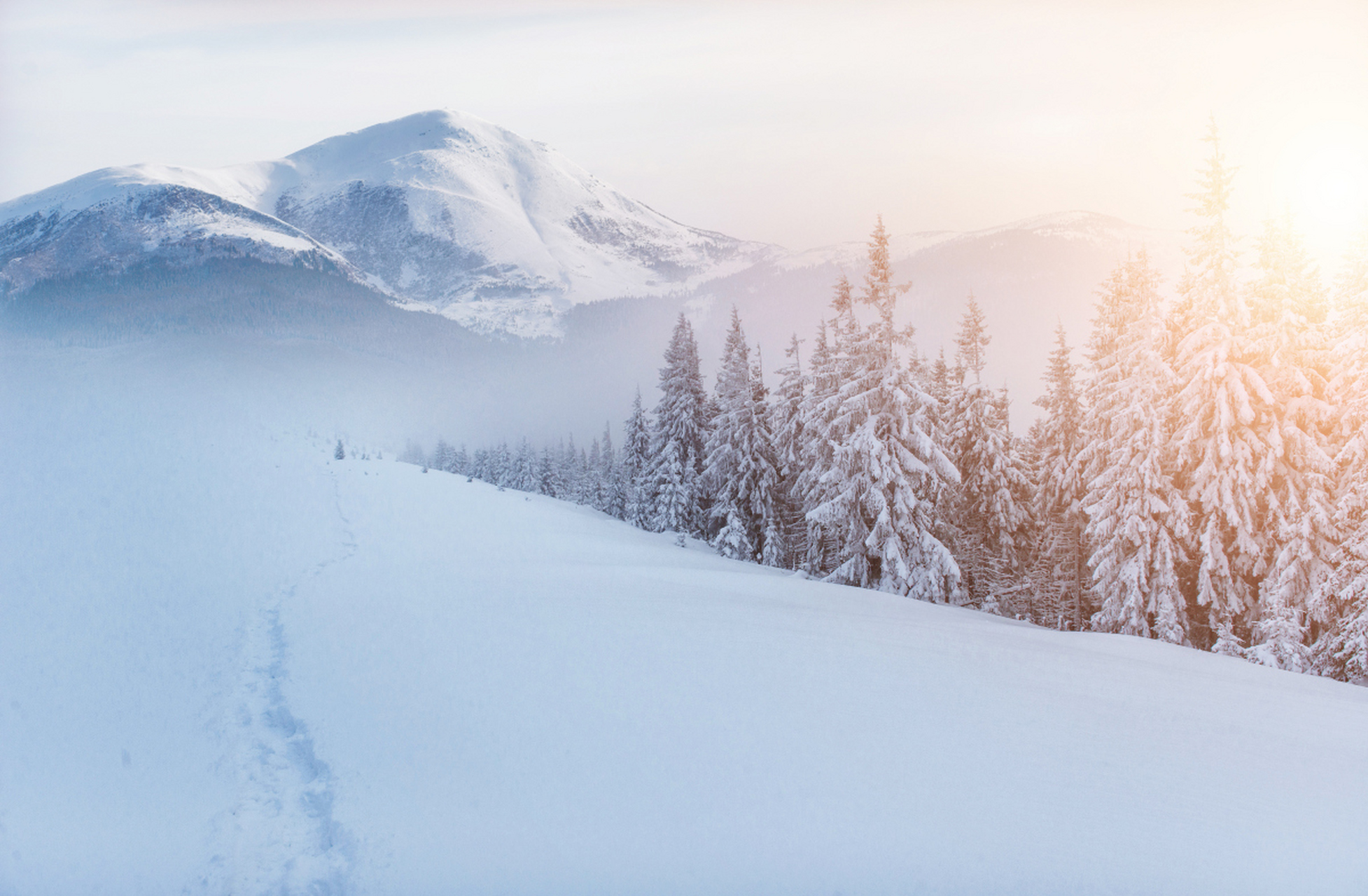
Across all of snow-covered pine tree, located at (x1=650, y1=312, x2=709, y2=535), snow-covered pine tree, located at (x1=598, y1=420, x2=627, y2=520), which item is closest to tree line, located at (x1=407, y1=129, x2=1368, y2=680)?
snow-covered pine tree, located at (x1=650, y1=312, x2=709, y2=535)

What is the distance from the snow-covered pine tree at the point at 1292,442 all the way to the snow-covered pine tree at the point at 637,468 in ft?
82.7

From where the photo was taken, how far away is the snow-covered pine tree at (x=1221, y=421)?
19.3 m

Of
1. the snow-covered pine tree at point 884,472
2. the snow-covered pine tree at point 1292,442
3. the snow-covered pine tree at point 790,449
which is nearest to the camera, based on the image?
the snow-covered pine tree at point 1292,442

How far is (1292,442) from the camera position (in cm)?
1933

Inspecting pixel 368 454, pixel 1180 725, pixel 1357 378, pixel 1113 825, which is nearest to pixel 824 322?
pixel 1357 378

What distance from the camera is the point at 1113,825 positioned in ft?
18.2

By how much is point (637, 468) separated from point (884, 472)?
23.5 meters

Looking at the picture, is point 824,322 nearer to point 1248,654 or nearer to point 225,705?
point 1248,654

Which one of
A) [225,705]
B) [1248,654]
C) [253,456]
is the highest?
[253,456]

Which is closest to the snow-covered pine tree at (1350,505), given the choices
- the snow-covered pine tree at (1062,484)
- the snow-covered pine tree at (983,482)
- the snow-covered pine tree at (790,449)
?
the snow-covered pine tree at (1062,484)

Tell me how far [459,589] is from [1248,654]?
20.2 metres

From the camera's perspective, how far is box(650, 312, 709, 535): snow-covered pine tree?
35000 millimetres

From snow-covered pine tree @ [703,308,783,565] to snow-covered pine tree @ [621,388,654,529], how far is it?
479cm

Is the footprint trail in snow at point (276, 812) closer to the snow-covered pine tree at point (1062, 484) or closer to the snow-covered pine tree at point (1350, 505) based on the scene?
the snow-covered pine tree at point (1350, 505)
